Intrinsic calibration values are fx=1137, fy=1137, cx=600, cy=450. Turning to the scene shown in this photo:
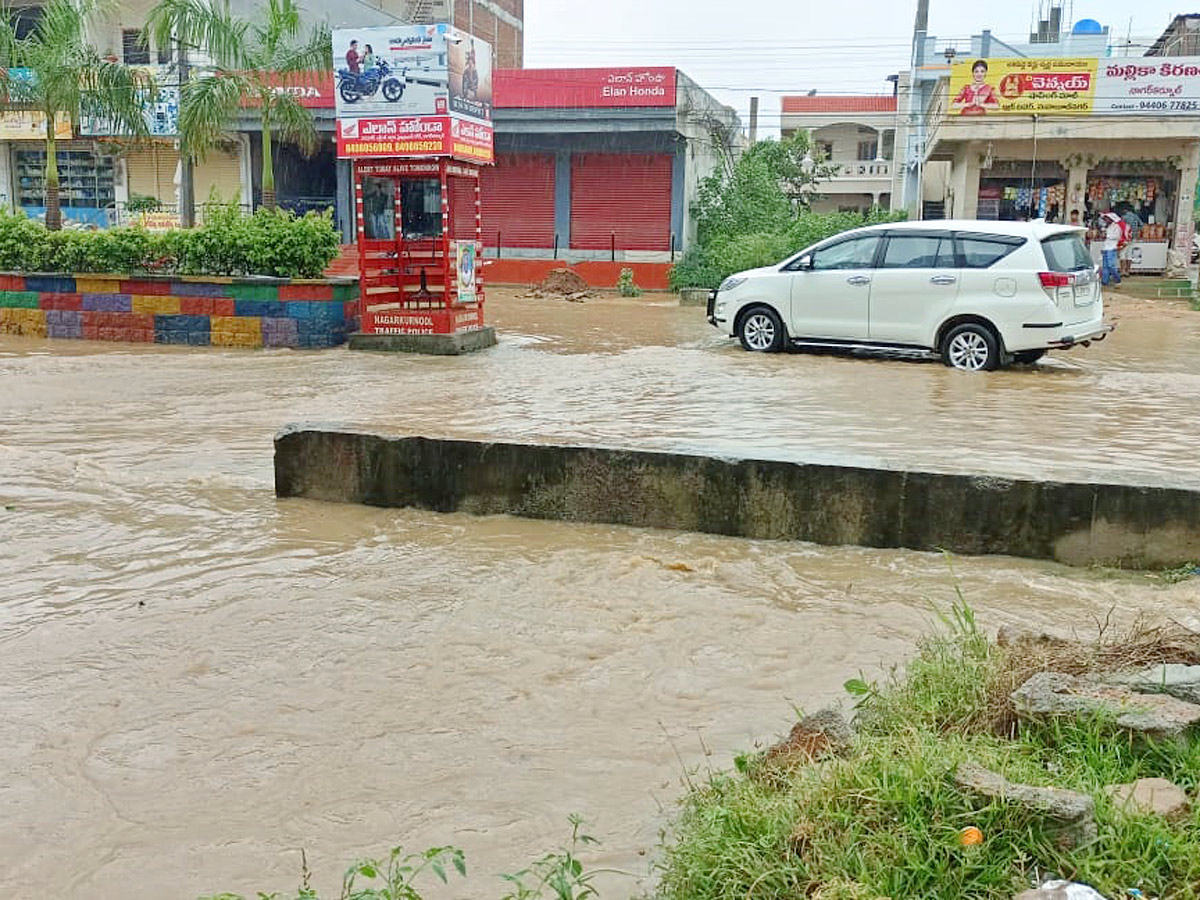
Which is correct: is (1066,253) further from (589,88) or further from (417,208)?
(589,88)

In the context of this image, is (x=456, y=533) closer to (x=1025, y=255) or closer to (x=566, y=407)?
(x=566, y=407)

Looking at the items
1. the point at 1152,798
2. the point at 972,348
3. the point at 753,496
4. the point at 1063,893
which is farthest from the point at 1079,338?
the point at 1063,893

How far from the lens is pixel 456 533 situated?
6219 millimetres

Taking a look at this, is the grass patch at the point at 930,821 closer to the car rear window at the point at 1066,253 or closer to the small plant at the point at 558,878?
the small plant at the point at 558,878

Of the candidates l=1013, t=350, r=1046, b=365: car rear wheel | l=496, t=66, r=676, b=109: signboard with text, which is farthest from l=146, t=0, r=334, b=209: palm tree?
l=1013, t=350, r=1046, b=365: car rear wheel

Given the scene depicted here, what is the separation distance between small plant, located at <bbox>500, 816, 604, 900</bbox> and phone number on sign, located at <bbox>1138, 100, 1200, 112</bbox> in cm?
2481

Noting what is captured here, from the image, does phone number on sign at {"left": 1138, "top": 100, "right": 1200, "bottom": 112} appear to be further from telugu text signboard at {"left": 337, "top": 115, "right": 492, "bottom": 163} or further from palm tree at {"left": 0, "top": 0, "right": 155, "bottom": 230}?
palm tree at {"left": 0, "top": 0, "right": 155, "bottom": 230}

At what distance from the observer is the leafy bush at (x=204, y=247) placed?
14.5m

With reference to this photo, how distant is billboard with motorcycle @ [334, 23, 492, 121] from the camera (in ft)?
45.3

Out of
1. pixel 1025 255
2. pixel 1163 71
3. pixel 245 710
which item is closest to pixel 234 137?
pixel 1163 71

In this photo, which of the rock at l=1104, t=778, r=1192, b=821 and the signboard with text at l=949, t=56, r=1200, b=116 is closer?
the rock at l=1104, t=778, r=1192, b=821

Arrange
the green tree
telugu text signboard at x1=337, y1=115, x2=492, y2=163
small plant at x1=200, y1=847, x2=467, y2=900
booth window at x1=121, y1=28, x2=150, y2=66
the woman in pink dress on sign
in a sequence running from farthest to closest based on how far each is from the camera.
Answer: booth window at x1=121, y1=28, x2=150, y2=66, the woman in pink dress on sign, the green tree, telugu text signboard at x1=337, y1=115, x2=492, y2=163, small plant at x1=200, y1=847, x2=467, y2=900

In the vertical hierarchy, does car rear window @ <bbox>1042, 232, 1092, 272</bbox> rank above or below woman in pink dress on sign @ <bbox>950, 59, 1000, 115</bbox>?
below

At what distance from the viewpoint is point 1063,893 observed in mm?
2232
